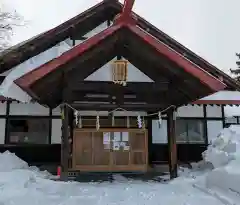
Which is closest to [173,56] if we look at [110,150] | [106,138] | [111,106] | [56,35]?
[111,106]

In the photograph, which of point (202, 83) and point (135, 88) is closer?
point (202, 83)

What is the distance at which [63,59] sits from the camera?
7.42m

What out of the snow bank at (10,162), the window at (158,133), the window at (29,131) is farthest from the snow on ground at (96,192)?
the window at (158,133)

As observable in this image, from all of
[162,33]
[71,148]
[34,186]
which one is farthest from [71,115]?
[162,33]

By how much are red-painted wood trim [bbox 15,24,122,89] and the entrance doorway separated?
4.31 m

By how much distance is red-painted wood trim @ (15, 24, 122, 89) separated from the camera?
23.4 feet

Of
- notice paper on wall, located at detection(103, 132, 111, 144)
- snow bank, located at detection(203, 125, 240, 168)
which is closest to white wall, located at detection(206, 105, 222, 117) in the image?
snow bank, located at detection(203, 125, 240, 168)

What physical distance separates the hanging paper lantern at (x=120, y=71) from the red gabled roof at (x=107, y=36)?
850 mm

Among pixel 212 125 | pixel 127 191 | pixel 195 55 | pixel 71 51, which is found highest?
pixel 195 55

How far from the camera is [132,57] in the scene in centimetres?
879

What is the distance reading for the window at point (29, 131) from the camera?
11.3 meters

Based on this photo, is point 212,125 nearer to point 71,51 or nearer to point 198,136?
point 198,136

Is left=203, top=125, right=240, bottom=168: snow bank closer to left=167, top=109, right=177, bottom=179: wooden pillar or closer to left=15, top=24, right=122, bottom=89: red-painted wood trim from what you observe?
left=167, top=109, right=177, bottom=179: wooden pillar

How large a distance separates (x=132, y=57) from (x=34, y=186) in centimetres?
446
